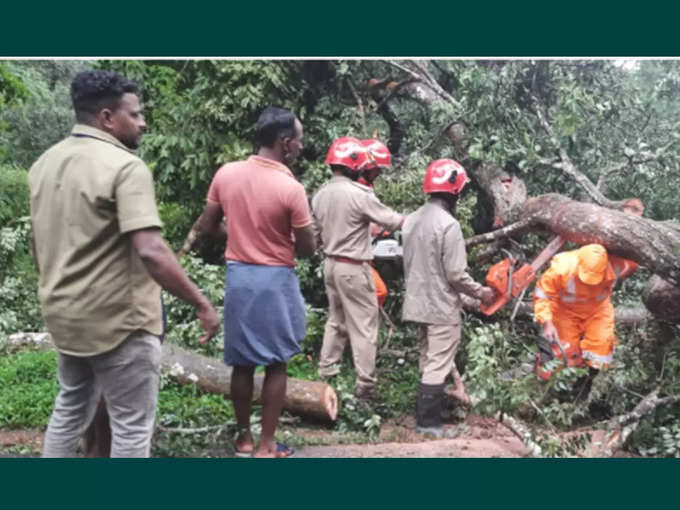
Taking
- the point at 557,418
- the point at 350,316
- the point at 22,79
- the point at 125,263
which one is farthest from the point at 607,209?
the point at 22,79

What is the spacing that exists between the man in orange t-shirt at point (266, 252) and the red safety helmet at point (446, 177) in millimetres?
1223

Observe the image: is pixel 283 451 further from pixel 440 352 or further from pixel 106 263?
pixel 106 263

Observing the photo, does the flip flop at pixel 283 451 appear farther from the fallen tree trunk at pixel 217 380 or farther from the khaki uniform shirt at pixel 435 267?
the khaki uniform shirt at pixel 435 267

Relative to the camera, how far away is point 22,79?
5090 mm

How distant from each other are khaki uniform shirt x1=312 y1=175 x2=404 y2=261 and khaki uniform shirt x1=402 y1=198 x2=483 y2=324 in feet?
0.66

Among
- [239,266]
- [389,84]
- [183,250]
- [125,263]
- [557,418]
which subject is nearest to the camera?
[125,263]

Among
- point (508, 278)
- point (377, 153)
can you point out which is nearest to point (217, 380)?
point (377, 153)

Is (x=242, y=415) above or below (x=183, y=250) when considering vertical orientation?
below

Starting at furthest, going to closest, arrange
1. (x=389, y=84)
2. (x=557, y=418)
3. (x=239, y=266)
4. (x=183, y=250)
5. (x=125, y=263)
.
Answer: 1. (x=389, y=84)
2. (x=557, y=418)
3. (x=183, y=250)
4. (x=239, y=266)
5. (x=125, y=263)

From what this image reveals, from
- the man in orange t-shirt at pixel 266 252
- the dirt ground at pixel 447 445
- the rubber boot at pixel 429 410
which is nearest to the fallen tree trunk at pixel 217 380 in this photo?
the dirt ground at pixel 447 445

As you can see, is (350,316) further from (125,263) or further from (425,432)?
(125,263)

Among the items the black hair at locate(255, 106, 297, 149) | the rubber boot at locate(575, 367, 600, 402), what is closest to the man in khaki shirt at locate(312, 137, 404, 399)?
the black hair at locate(255, 106, 297, 149)

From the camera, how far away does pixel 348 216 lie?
5.68 m

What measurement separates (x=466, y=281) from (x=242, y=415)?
5.61 feet
